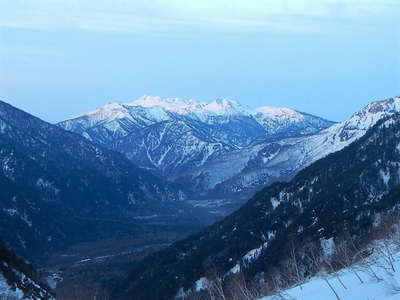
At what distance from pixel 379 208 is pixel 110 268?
94474 mm

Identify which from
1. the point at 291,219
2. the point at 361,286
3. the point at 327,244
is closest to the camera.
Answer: the point at 361,286

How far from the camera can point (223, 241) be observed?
136 m

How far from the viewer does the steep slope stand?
334 ft

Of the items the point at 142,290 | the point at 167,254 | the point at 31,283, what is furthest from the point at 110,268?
the point at 31,283

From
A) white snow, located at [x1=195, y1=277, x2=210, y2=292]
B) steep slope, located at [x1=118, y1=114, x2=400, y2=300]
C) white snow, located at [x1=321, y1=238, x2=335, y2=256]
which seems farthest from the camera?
white snow, located at [x1=195, y1=277, x2=210, y2=292]

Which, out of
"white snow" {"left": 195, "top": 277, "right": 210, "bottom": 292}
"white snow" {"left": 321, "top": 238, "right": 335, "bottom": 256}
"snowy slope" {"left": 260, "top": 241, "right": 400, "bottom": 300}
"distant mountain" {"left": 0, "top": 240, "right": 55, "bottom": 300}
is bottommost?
"white snow" {"left": 195, "top": 277, "right": 210, "bottom": 292}

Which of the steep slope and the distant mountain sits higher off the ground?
the distant mountain

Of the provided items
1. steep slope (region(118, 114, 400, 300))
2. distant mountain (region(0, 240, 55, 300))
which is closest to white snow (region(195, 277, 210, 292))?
steep slope (region(118, 114, 400, 300))

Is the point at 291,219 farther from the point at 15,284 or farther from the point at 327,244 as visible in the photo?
the point at 15,284

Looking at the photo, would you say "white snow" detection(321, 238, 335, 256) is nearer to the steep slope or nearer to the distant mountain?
the steep slope

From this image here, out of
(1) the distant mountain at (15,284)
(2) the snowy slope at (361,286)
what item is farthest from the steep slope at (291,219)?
(2) the snowy slope at (361,286)

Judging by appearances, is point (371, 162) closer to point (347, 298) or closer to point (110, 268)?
point (110, 268)

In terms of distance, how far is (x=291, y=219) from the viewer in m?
127

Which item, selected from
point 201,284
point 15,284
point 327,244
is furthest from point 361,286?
point 201,284
